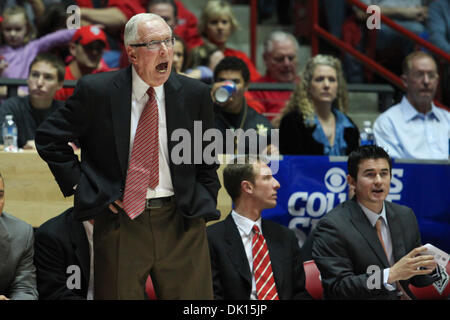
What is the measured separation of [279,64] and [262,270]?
103 inches

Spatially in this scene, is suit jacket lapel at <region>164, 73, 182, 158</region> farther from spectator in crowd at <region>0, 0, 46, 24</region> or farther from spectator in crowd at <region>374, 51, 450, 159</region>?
spectator in crowd at <region>0, 0, 46, 24</region>

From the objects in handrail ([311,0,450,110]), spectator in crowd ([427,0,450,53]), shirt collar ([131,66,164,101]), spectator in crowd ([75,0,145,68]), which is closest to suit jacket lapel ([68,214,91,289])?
shirt collar ([131,66,164,101])

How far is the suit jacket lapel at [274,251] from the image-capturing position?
409cm

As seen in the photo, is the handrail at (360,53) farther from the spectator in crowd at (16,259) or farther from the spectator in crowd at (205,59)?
the spectator in crowd at (16,259)

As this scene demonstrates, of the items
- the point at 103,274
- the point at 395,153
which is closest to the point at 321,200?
the point at 395,153

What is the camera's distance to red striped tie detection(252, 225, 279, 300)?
4035 millimetres

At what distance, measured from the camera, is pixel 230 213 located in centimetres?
429

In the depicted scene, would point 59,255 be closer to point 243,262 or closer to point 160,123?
point 243,262

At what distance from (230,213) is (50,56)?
1.83 metres

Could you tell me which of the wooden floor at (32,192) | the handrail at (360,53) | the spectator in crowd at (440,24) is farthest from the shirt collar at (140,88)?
the spectator in crowd at (440,24)

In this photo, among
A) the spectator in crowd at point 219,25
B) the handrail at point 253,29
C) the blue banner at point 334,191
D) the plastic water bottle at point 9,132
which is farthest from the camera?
the handrail at point 253,29

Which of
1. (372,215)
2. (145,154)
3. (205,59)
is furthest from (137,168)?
(205,59)

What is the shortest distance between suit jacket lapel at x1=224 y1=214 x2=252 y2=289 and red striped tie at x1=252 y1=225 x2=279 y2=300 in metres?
0.05

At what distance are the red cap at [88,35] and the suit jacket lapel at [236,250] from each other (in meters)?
2.20
